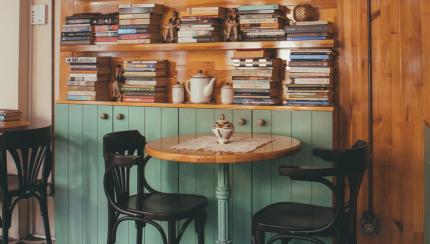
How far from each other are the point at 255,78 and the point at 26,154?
4.82 feet

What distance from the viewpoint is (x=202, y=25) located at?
3291 millimetres

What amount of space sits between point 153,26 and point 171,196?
1.22 m

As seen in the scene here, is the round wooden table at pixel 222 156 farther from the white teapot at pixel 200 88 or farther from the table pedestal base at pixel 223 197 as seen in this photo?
the white teapot at pixel 200 88

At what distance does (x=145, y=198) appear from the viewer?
2.83 meters

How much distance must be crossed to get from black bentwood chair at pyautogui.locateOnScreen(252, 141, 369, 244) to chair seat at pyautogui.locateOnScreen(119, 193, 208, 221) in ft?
1.18

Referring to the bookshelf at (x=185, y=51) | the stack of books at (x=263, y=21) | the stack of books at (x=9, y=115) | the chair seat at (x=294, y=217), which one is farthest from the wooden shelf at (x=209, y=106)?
the chair seat at (x=294, y=217)

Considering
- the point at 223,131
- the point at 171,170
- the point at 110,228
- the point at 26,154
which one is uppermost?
the point at 223,131

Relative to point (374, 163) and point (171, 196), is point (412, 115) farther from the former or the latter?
point (171, 196)

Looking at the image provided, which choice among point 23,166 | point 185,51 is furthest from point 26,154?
point 185,51

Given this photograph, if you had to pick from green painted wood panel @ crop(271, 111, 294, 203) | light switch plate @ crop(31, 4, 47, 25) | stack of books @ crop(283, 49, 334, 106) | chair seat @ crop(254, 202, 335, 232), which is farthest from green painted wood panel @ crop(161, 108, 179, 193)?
light switch plate @ crop(31, 4, 47, 25)

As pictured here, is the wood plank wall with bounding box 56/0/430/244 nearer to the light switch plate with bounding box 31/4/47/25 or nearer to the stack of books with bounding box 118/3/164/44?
the stack of books with bounding box 118/3/164/44

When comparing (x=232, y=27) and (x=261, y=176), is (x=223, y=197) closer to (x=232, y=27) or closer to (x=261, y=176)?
(x=261, y=176)

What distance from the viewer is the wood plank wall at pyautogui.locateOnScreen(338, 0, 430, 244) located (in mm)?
3053

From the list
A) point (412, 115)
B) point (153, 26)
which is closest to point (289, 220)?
point (412, 115)
